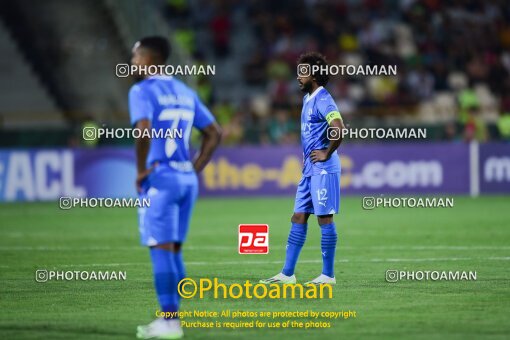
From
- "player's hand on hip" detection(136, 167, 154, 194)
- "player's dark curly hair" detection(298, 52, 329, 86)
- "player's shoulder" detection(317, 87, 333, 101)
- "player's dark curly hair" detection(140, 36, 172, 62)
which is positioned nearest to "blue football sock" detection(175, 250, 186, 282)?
"player's hand on hip" detection(136, 167, 154, 194)

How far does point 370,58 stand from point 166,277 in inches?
942

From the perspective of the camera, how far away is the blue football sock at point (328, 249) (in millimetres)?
11070

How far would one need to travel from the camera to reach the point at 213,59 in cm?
3269

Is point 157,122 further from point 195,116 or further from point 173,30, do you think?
point 173,30

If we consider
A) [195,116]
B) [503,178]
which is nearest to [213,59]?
[503,178]

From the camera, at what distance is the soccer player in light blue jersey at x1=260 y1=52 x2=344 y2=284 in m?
11.1

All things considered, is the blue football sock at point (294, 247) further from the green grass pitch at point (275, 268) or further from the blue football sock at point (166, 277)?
the blue football sock at point (166, 277)

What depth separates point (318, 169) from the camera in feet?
36.6

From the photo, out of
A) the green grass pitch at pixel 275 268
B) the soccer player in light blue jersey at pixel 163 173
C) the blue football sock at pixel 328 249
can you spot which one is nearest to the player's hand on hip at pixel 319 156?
the blue football sock at pixel 328 249

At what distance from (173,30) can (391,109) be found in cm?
788

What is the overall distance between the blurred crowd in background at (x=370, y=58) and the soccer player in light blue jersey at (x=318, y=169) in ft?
53.3

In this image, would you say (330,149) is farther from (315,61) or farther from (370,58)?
(370,58)

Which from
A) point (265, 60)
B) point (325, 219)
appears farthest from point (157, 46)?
point (265, 60)

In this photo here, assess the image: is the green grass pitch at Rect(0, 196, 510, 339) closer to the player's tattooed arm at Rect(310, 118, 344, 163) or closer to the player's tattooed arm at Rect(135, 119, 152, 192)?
the player's tattooed arm at Rect(135, 119, 152, 192)
